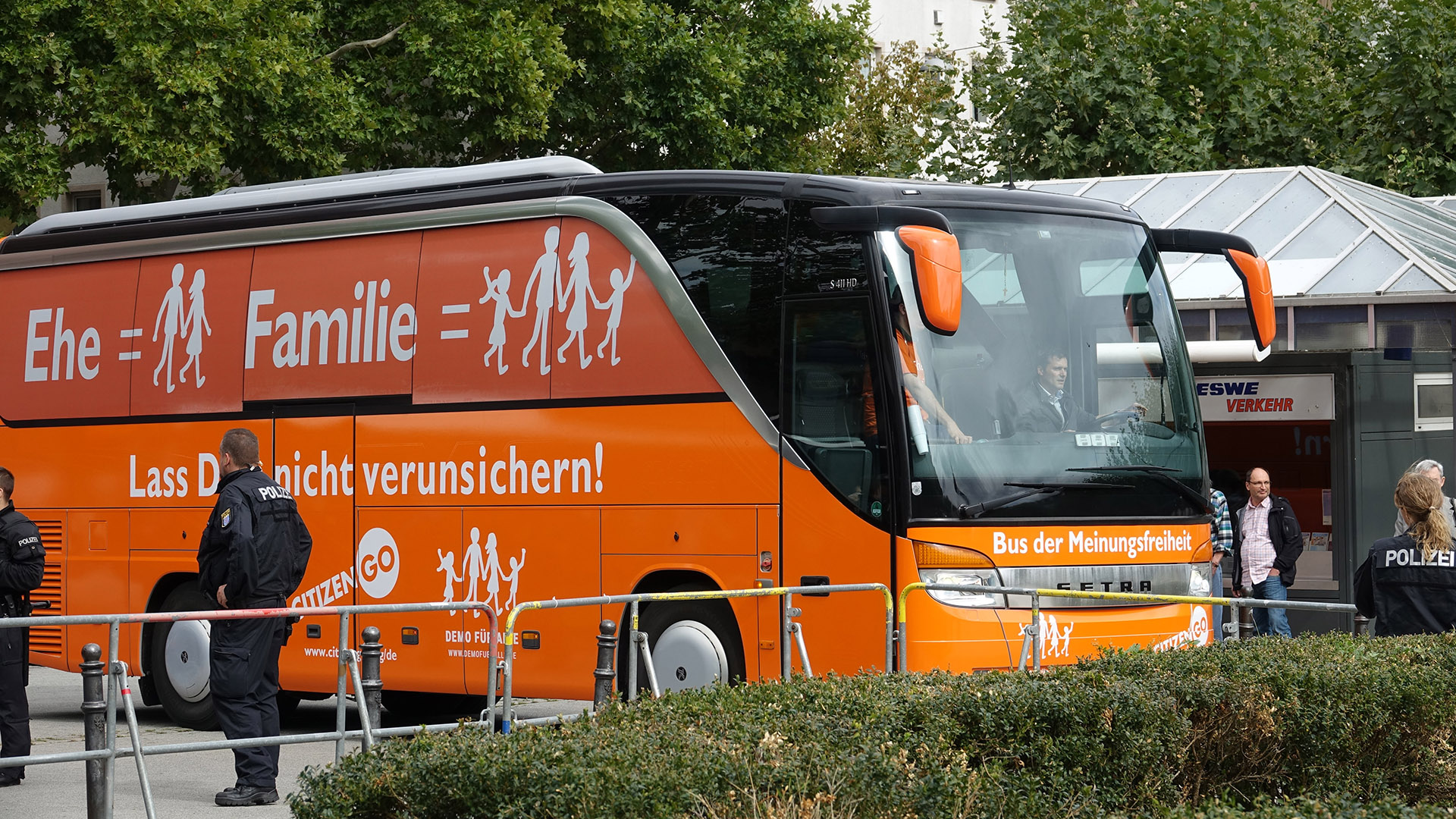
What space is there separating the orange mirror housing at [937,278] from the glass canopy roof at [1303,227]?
7.30 m

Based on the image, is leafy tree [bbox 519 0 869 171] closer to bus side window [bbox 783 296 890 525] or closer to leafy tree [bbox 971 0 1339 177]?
leafy tree [bbox 971 0 1339 177]

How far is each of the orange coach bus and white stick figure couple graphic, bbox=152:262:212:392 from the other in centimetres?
2

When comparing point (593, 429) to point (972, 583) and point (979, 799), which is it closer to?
point (972, 583)

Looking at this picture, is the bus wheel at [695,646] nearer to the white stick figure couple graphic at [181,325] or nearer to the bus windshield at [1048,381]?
the bus windshield at [1048,381]

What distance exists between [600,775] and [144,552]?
28.6ft

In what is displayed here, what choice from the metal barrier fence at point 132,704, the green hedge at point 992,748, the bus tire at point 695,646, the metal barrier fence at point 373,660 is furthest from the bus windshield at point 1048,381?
the metal barrier fence at point 132,704

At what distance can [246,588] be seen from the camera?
9.20 meters

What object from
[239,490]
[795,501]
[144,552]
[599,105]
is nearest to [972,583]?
[795,501]

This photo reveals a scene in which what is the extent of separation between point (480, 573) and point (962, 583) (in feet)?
11.0

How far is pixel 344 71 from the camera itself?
21.8m

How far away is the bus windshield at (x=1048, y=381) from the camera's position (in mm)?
9828

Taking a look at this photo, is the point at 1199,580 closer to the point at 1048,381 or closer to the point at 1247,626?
the point at 1048,381

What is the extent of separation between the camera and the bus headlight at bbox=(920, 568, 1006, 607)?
32.0 ft

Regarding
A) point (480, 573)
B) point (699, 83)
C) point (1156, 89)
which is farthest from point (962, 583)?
point (1156, 89)
